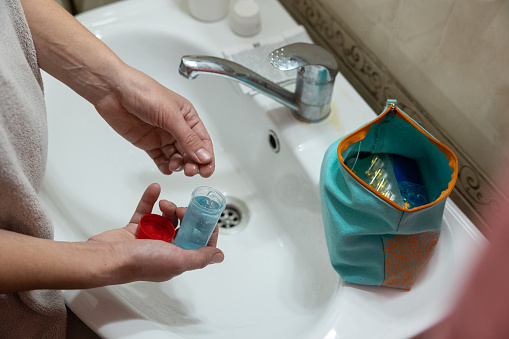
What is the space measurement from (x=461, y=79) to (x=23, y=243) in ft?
1.87

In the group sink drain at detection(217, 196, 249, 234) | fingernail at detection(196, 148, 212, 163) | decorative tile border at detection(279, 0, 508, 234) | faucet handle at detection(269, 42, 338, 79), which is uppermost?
faucet handle at detection(269, 42, 338, 79)

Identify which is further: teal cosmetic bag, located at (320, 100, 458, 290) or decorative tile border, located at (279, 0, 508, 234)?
decorative tile border, located at (279, 0, 508, 234)

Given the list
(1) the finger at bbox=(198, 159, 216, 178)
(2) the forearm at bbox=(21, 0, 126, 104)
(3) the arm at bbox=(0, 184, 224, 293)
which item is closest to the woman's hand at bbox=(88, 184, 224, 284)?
(3) the arm at bbox=(0, 184, 224, 293)

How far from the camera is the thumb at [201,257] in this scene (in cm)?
59

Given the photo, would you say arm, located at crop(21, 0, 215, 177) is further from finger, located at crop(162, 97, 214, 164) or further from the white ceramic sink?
the white ceramic sink

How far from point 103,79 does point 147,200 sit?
178 millimetres

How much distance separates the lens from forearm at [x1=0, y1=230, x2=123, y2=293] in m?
0.48

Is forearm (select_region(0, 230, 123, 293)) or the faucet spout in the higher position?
the faucet spout

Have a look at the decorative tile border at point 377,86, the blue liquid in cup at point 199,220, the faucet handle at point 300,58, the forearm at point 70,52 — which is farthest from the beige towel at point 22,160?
the decorative tile border at point 377,86

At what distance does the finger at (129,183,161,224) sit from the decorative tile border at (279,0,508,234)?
41 cm

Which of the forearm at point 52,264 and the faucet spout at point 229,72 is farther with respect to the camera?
the faucet spout at point 229,72

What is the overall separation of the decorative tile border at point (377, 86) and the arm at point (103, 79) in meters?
0.32

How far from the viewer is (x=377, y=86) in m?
0.85

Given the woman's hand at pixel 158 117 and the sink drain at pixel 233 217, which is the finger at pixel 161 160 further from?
the sink drain at pixel 233 217
